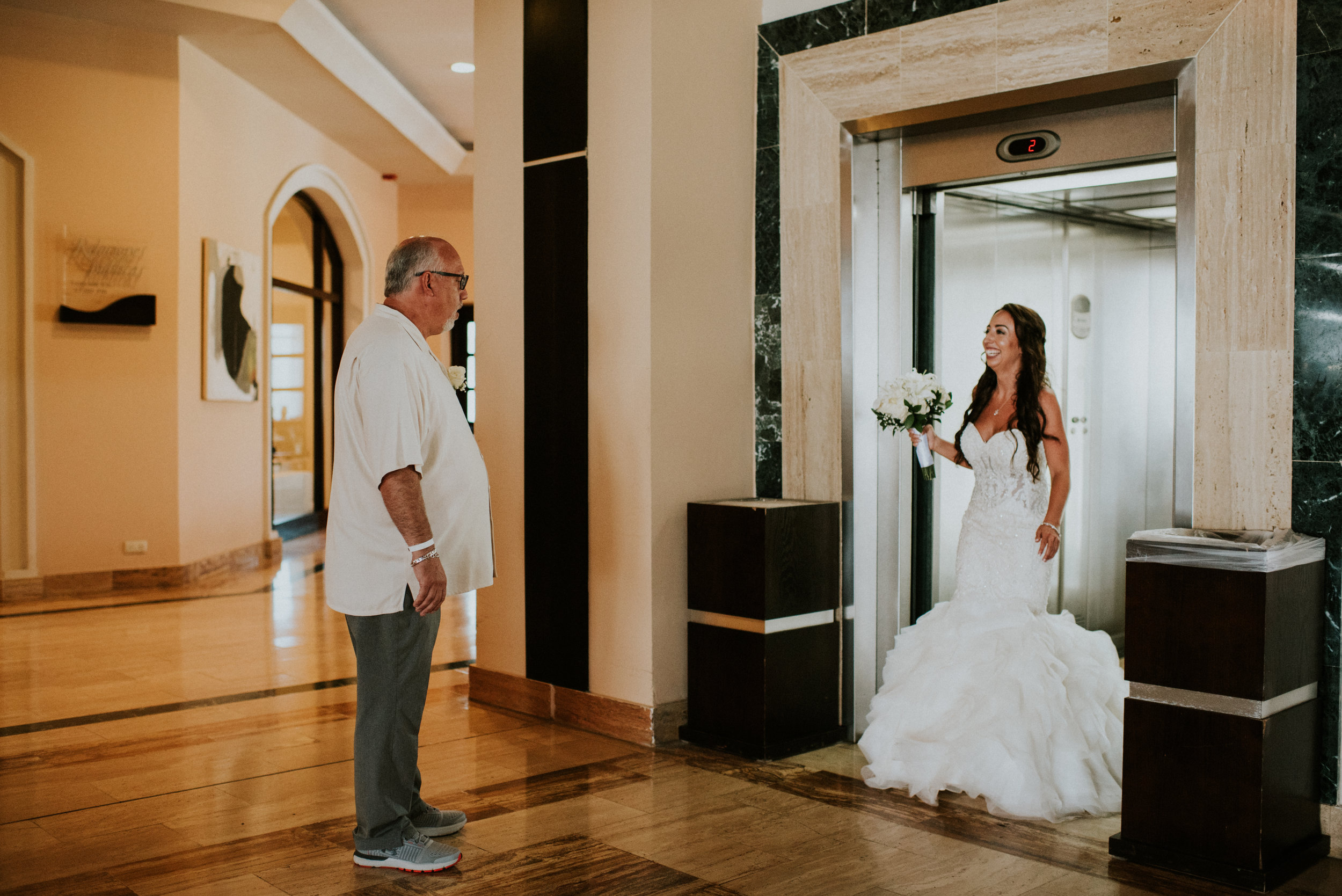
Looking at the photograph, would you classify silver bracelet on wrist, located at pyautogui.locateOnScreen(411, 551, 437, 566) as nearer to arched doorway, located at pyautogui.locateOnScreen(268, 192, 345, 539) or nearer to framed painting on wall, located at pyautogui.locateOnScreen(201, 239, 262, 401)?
framed painting on wall, located at pyautogui.locateOnScreen(201, 239, 262, 401)

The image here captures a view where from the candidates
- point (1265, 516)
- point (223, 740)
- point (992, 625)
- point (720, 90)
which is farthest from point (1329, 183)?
point (223, 740)

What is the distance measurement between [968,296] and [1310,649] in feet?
6.84

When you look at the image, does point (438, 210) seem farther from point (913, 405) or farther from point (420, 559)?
point (420, 559)

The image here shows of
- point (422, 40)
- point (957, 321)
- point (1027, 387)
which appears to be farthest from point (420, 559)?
point (422, 40)

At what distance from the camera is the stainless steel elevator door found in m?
4.89

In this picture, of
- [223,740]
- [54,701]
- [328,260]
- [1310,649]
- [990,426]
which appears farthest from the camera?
[328,260]

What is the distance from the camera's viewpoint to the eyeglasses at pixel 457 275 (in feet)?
11.3

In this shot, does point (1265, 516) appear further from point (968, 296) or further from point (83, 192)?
point (83, 192)

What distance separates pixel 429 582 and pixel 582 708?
1951 mm

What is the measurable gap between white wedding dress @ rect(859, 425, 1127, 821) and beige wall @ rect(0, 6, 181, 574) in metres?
6.76

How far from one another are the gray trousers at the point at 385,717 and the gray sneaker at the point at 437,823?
0.72 ft

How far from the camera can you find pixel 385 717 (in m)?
3.31

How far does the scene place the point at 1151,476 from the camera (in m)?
4.96

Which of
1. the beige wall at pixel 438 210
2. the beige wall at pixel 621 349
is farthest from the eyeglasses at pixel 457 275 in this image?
the beige wall at pixel 438 210
